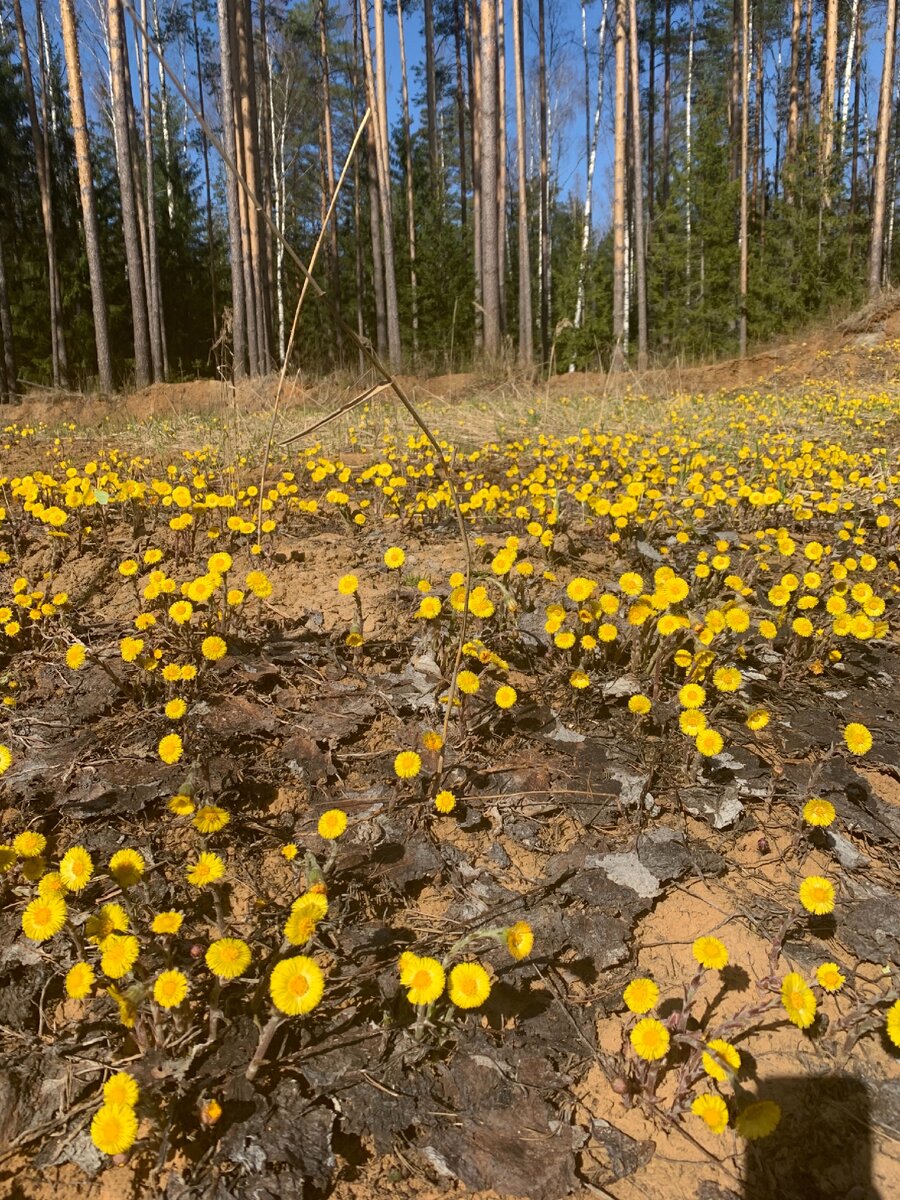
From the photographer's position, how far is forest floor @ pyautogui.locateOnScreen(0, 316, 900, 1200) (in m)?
1.14

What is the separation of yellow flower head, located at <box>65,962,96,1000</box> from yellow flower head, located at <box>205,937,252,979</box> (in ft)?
0.84

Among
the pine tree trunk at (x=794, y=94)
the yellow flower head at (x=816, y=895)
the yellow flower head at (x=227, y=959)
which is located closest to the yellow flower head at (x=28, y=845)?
the yellow flower head at (x=227, y=959)

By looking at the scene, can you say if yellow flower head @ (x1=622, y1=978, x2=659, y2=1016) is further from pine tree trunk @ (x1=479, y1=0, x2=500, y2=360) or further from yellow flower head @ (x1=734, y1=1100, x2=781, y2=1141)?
pine tree trunk @ (x1=479, y1=0, x2=500, y2=360)

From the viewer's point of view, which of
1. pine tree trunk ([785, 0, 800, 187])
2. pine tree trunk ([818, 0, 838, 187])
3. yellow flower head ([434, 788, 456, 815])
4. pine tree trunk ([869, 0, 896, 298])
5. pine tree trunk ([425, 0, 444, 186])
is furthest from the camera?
pine tree trunk ([425, 0, 444, 186])

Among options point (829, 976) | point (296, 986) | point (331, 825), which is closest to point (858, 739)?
point (829, 976)

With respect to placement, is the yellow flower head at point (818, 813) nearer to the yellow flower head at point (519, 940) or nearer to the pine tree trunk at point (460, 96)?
the yellow flower head at point (519, 940)

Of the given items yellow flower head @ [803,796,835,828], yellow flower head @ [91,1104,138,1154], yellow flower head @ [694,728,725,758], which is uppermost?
yellow flower head @ [694,728,725,758]

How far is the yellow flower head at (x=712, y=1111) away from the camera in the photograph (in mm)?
1078

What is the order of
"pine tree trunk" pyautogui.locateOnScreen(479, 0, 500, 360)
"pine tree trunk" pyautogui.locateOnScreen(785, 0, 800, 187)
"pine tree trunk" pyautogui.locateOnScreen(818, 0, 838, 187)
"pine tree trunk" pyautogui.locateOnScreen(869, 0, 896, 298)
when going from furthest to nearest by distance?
"pine tree trunk" pyautogui.locateOnScreen(785, 0, 800, 187), "pine tree trunk" pyautogui.locateOnScreen(818, 0, 838, 187), "pine tree trunk" pyautogui.locateOnScreen(869, 0, 896, 298), "pine tree trunk" pyautogui.locateOnScreen(479, 0, 500, 360)

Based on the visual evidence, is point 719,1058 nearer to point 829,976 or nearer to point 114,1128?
point 829,976

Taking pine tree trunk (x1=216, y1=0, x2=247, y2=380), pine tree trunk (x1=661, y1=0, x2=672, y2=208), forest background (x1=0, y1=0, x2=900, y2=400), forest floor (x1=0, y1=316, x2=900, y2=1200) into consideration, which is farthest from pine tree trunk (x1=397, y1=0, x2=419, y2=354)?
forest floor (x1=0, y1=316, x2=900, y2=1200)

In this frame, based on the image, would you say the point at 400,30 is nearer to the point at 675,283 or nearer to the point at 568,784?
the point at 675,283

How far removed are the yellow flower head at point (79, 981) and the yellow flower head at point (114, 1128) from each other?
242 mm

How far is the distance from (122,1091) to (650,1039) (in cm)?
88
